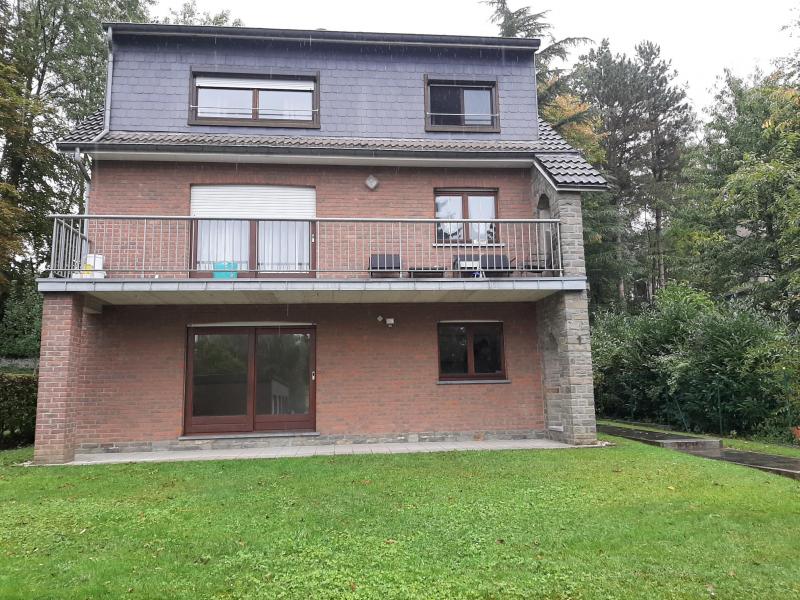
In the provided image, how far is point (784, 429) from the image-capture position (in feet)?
35.9

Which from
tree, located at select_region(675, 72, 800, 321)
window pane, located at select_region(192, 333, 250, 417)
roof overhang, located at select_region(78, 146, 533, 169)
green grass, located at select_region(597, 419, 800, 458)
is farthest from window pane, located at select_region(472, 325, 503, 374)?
tree, located at select_region(675, 72, 800, 321)

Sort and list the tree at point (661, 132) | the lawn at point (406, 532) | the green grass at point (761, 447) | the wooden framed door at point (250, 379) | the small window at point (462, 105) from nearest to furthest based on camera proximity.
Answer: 1. the lawn at point (406, 532)
2. the green grass at point (761, 447)
3. the wooden framed door at point (250, 379)
4. the small window at point (462, 105)
5. the tree at point (661, 132)

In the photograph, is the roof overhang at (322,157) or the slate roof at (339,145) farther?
the roof overhang at (322,157)

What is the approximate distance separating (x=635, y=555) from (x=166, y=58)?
12.0 metres

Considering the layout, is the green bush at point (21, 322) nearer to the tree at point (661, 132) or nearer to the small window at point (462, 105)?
the small window at point (462, 105)

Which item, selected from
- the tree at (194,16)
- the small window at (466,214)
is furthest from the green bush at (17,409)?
the tree at (194,16)

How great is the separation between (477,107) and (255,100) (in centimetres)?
473

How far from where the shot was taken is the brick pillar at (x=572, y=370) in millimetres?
9734

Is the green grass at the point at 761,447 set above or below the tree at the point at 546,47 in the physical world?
below

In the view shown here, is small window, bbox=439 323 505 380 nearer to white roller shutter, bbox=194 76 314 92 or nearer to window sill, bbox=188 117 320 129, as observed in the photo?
window sill, bbox=188 117 320 129

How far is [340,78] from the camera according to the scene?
11.9 meters

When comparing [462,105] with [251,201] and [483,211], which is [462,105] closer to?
[483,211]

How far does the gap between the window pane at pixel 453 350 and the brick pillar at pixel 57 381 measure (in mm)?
6428

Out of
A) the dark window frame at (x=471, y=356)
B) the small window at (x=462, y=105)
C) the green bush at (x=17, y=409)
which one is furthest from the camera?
the small window at (x=462, y=105)
